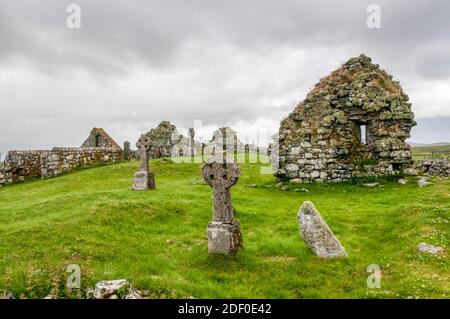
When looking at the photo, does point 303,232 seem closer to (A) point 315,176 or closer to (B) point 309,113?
(A) point 315,176

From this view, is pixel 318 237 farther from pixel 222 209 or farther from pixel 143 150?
pixel 143 150

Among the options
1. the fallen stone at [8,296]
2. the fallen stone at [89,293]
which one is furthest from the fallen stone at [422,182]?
the fallen stone at [8,296]

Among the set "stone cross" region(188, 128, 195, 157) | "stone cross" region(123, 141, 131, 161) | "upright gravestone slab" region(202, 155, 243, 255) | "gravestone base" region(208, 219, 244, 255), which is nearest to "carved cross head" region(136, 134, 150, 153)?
"upright gravestone slab" region(202, 155, 243, 255)

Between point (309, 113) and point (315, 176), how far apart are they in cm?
381

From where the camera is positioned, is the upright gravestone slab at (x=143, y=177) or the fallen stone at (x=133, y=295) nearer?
the fallen stone at (x=133, y=295)

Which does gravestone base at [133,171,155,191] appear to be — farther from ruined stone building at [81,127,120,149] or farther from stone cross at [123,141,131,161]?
ruined stone building at [81,127,120,149]

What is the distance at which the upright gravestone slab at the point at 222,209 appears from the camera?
406 inches

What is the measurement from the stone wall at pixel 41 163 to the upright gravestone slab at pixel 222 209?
22.4 m

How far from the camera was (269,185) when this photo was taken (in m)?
22.7

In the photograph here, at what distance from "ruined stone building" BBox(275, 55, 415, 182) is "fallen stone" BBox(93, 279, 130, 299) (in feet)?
52.7

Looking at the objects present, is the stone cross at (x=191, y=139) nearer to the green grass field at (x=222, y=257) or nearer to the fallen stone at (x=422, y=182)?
the green grass field at (x=222, y=257)

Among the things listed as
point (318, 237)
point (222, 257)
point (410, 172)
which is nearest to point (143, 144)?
point (222, 257)

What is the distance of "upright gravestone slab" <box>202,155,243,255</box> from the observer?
1030 cm
